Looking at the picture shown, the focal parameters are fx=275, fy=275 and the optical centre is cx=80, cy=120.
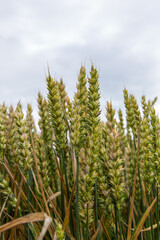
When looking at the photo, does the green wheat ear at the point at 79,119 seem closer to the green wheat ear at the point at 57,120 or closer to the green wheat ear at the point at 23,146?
the green wheat ear at the point at 57,120

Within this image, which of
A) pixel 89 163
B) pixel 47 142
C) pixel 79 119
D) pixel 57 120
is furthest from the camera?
pixel 47 142

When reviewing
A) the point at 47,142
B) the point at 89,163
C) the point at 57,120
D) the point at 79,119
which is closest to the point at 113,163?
the point at 89,163

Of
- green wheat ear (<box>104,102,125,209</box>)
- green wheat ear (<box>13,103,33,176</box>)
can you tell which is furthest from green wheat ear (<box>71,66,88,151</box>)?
green wheat ear (<box>13,103,33,176</box>)

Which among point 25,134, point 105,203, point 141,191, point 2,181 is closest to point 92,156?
point 105,203

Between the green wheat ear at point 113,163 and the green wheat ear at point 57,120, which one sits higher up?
the green wheat ear at point 57,120

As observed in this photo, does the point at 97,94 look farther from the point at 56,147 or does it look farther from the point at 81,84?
the point at 56,147

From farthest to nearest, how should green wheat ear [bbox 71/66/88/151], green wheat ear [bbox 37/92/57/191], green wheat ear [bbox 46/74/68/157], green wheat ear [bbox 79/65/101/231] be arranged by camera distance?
green wheat ear [bbox 37/92/57/191] → green wheat ear [bbox 46/74/68/157] → green wheat ear [bbox 71/66/88/151] → green wheat ear [bbox 79/65/101/231]

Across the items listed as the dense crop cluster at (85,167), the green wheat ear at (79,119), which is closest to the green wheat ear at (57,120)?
the dense crop cluster at (85,167)

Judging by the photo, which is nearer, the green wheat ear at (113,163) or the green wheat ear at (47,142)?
the green wheat ear at (113,163)

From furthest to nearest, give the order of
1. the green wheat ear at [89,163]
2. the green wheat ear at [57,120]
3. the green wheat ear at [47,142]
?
the green wheat ear at [47,142], the green wheat ear at [57,120], the green wheat ear at [89,163]

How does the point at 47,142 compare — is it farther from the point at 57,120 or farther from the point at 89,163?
the point at 89,163

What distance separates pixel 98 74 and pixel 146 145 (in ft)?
2.36

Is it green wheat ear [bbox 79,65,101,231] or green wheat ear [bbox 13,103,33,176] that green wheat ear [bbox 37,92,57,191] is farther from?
green wheat ear [bbox 79,65,101,231]

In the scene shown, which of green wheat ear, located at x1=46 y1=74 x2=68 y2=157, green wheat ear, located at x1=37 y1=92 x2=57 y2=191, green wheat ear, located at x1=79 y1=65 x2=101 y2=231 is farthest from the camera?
green wheat ear, located at x1=37 y1=92 x2=57 y2=191
